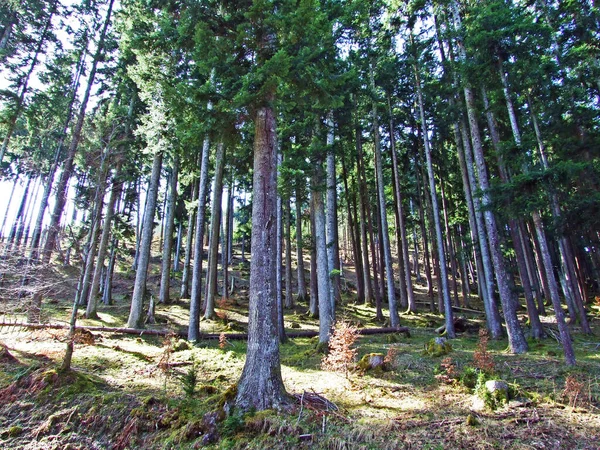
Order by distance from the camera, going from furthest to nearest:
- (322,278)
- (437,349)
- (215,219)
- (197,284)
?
1. (215,219)
2. (197,284)
3. (322,278)
4. (437,349)

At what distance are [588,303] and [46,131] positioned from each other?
37.0 m

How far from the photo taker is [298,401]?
233 inches

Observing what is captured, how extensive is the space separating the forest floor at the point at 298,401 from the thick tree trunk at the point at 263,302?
37 cm

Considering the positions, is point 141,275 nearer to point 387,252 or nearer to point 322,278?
point 322,278

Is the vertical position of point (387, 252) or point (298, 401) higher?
point (387, 252)

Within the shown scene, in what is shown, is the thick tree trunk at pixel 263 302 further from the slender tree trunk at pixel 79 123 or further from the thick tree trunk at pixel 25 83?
the thick tree trunk at pixel 25 83

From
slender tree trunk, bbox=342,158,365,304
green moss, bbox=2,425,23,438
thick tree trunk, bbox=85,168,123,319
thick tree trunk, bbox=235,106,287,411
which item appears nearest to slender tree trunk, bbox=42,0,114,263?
thick tree trunk, bbox=85,168,123,319

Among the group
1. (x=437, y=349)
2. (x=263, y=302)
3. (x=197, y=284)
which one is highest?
(x=197, y=284)

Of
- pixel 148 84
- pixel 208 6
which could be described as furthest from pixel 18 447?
pixel 148 84

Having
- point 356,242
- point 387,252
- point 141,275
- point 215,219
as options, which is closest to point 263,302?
point 215,219

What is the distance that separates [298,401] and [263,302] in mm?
1926

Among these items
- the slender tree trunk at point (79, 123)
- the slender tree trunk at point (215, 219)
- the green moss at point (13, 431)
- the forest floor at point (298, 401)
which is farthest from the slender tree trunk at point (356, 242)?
the green moss at point (13, 431)

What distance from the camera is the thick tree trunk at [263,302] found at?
5.76 m

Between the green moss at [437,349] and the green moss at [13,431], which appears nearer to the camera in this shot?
the green moss at [13,431]
